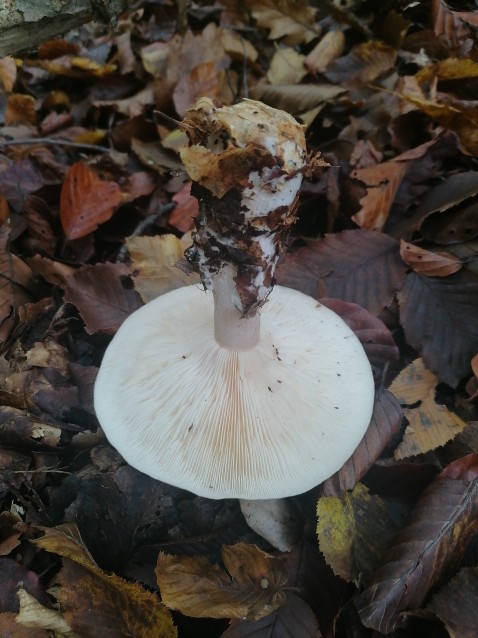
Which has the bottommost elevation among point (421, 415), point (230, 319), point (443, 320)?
point (421, 415)

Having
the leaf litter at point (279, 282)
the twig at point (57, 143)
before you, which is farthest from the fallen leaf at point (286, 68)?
the twig at point (57, 143)

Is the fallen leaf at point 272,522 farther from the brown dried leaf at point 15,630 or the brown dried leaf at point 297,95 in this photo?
the brown dried leaf at point 297,95

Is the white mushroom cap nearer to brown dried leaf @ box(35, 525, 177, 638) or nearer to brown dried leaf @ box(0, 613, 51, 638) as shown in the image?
brown dried leaf @ box(35, 525, 177, 638)

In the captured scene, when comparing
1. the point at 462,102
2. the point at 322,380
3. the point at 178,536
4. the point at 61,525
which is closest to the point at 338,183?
the point at 462,102

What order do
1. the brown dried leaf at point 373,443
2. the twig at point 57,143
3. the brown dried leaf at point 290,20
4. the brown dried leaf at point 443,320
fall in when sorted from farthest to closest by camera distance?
the brown dried leaf at point 290,20, the twig at point 57,143, the brown dried leaf at point 443,320, the brown dried leaf at point 373,443

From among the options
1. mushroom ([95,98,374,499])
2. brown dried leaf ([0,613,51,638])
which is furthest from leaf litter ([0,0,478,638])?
mushroom ([95,98,374,499])

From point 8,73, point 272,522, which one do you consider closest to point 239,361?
point 272,522

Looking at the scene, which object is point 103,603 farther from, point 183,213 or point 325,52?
point 325,52
